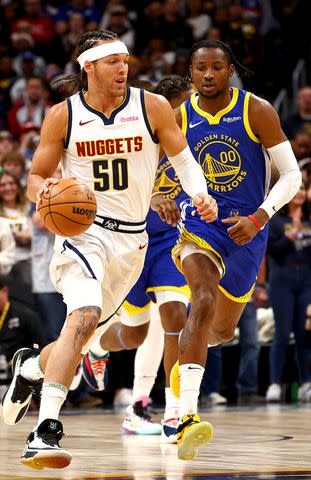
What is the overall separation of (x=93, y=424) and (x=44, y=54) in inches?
374

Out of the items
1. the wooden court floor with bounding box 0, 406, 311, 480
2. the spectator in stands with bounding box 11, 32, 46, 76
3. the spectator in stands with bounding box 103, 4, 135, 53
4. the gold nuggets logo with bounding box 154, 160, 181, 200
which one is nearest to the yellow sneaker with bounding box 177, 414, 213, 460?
the wooden court floor with bounding box 0, 406, 311, 480

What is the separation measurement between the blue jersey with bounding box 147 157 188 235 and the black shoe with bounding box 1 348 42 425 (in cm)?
169

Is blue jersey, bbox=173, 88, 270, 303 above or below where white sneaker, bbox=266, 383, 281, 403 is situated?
above

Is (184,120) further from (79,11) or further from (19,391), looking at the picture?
(79,11)

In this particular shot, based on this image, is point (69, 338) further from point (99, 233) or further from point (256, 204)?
point (256, 204)

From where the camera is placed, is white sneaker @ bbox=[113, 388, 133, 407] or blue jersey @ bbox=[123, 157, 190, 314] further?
white sneaker @ bbox=[113, 388, 133, 407]

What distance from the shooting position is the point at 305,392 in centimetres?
1162

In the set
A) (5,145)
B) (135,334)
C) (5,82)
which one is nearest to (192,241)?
(135,334)

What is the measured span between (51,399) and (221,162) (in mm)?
2142

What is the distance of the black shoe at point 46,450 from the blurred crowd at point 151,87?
4136 mm

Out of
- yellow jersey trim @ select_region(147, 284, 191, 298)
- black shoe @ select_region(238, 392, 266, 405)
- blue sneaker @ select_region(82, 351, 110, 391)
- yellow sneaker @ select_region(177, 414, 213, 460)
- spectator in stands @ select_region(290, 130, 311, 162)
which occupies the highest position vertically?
spectator in stands @ select_region(290, 130, 311, 162)

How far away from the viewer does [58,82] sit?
7090mm

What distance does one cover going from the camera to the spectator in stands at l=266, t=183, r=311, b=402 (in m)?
11.5

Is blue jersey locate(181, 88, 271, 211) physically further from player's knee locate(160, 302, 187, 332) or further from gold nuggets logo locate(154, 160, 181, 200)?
player's knee locate(160, 302, 187, 332)
